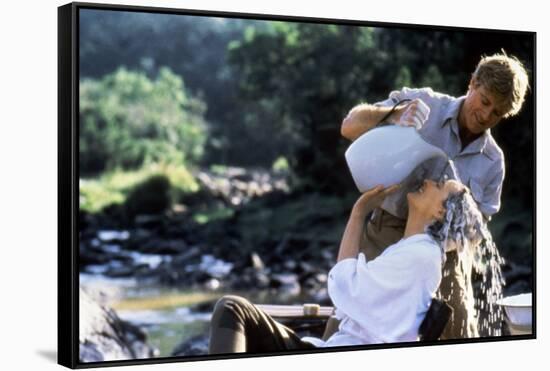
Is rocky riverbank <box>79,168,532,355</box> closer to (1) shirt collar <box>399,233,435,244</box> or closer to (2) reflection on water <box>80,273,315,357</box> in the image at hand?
(2) reflection on water <box>80,273,315,357</box>

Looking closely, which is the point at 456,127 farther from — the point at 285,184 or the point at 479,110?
the point at 285,184

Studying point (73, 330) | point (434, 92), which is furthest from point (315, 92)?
point (73, 330)

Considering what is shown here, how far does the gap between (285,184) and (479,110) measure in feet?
4.02

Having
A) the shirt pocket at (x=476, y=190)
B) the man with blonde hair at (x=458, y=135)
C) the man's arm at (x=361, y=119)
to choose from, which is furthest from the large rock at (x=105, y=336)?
the shirt pocket at (x=476, y=190)

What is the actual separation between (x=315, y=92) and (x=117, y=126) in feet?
4.41

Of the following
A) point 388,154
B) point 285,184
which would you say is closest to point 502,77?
point 388,154

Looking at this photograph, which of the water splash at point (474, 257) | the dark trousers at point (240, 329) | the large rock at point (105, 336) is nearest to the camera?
the large rock at point (105, 336)

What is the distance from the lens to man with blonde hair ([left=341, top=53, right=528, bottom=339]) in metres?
7.20

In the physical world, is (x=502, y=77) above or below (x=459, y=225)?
above

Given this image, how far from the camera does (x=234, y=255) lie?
7.51 metres

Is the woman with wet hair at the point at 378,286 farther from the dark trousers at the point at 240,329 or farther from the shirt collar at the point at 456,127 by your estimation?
the shirt collar at the point at 456,127

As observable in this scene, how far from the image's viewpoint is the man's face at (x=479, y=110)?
7395 millimetres

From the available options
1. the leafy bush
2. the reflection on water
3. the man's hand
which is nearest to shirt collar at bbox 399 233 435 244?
the man's hand

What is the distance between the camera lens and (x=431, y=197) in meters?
7.23
